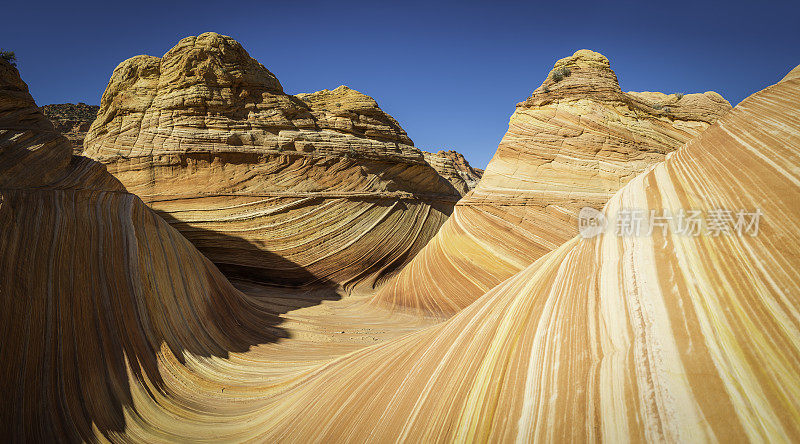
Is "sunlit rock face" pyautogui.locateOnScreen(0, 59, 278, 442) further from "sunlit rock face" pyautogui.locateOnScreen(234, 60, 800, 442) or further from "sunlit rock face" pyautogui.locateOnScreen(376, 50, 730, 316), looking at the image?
"sunlit rock face" pyautogui.locateOnScreen(376, 50, 730, 316)

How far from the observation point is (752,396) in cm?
130

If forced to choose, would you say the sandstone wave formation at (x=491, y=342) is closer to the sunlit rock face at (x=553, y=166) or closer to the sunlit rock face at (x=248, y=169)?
the sunlit rock face at (x=553, y=166)

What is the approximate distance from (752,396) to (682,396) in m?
0.20

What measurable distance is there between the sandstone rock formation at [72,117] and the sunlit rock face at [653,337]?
788 inches

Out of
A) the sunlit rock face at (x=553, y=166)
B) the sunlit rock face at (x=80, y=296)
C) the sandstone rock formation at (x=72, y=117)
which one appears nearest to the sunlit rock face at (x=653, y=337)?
the sunlit rock face at (x=80, y=296)

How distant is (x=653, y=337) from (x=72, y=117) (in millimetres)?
27185

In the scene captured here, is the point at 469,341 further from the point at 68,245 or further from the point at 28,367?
the point at 68,245

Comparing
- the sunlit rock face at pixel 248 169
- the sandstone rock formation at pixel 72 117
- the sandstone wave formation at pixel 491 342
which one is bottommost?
the sandstone wave formation at pixel 491 342

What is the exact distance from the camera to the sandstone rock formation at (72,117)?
57.1 ft

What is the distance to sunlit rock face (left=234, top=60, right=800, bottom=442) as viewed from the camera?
1.37 m

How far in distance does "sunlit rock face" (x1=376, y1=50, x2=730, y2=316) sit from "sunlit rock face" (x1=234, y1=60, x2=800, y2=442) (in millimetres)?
3843

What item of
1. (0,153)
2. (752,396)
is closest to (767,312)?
(752,396)

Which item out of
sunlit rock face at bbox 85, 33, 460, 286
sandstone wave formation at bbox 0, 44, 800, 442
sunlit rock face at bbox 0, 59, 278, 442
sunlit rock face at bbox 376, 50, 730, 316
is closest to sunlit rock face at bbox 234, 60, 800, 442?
sandstone wave formation at bbox 0, 44, 800, 442

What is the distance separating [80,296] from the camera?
3795 millimetres
